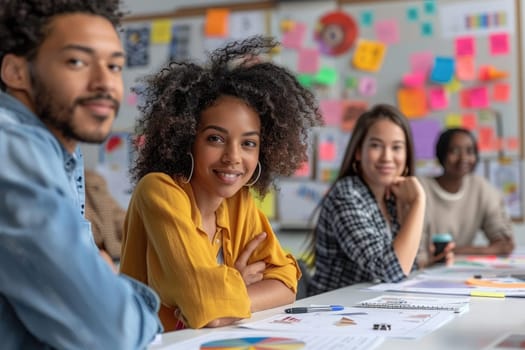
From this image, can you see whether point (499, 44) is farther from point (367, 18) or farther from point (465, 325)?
point (465, 325)

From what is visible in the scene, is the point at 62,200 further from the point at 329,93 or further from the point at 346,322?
the point at 329,93

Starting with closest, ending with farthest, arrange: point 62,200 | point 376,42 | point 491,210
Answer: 1. point 62,200
2. point 491,210
3. point 376,42

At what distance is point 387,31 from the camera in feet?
13.7

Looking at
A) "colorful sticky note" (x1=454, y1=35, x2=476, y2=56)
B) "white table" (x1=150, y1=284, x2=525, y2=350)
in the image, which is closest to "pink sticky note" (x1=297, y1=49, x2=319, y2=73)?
"colorful sticky note" (x1=454, y1=35, x2=476, y2=56)

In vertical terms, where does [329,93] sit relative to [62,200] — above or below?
above

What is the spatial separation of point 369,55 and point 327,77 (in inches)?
10.2

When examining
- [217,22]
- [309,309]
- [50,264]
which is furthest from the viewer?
[217,22]

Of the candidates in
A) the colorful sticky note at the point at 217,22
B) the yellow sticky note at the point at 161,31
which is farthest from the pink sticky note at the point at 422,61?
the yellow sticky note at the point at 161,31

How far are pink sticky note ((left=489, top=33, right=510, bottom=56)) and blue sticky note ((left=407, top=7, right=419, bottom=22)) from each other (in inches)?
16.1

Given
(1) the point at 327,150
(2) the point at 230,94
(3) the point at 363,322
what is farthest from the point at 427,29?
(3) the point at 363,322

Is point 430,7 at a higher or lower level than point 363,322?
higher

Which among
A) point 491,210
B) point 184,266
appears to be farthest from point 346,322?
point 491,210

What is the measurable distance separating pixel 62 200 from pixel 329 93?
11.2 ft

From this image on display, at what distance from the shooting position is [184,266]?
57.6 inches
